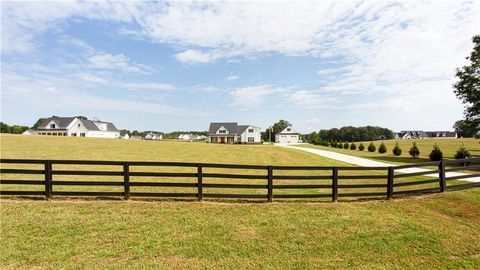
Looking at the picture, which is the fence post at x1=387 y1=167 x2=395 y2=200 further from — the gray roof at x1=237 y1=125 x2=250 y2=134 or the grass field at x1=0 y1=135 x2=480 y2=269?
the gray roof at x1=237 y1=125 x2=250 y2=134

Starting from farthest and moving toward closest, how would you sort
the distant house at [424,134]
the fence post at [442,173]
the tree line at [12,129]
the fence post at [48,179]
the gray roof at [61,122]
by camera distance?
the distant house at [424,134]
the tree line at [12,129]
the gray roof at [61,122]
the fence post at [442,173]
the fence post at [48,179]

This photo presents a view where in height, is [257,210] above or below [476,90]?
below

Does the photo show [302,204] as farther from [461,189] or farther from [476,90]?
[476,90]

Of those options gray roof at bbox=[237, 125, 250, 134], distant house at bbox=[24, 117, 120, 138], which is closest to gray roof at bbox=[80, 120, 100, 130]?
distant house at bbox=[24, 117, 120, 138]

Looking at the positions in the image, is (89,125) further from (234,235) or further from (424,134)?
(424,134)

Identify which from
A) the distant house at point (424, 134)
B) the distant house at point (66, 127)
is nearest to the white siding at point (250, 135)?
the distant house at point (66, 127)

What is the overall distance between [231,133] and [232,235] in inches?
2880

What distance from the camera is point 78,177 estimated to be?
1425 centimetres

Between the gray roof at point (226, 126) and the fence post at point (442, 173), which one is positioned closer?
the fence post at point (442, 173)

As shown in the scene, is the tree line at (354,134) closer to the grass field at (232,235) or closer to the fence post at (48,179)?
the grass field at (232,235)

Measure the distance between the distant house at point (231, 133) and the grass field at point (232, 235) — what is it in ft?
228

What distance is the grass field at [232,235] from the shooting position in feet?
18.0

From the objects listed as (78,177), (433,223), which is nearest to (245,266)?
(433,223)

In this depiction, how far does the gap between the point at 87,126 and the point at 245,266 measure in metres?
84.1
